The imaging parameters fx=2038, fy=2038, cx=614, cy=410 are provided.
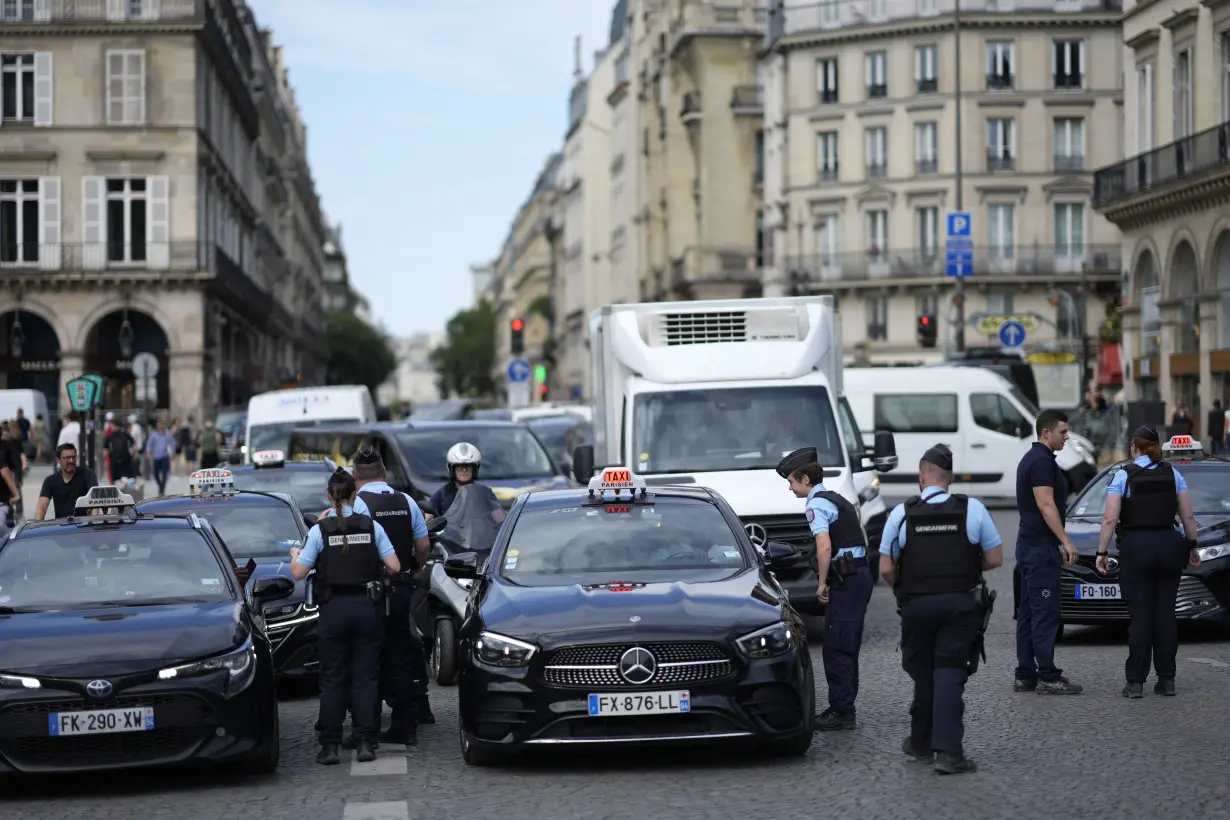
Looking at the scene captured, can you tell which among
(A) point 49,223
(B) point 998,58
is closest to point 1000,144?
(B) point 998,58

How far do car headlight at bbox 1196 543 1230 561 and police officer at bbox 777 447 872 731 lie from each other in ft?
16.8

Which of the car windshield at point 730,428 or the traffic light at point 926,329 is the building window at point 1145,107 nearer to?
the traffic light at point 926,329

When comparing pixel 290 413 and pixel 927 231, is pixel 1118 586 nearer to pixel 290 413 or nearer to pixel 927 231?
pixel 290 413

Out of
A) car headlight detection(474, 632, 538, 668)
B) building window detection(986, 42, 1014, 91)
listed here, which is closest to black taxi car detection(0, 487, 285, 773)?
car headlight detection(474, 632, 538, 668)

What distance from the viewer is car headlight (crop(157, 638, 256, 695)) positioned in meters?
9.98

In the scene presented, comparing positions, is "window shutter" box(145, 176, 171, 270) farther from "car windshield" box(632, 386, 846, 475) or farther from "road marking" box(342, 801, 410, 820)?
"road marking" box(342, 801, 410, 820)

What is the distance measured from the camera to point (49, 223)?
61.3 metres

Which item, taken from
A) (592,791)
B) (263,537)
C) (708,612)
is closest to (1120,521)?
(708,612)

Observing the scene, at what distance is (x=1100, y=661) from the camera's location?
15.0 meters

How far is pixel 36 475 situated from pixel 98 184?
38.6 feet

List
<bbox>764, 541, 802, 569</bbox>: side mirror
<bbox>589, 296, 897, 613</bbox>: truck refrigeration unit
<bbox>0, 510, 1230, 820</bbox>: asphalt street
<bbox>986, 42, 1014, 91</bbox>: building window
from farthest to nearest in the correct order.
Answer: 1. <bbox>986, 42, 1014, 91</bbox>: building window
2. <bbox>589, 296, 897, 613</bbox>: truck refrigeration unit
3. <bbox>764, 541, 802, 569</bbox>: side mirror
4. <bbox>0, 510, 1230, 820</bbox>: asphalt street

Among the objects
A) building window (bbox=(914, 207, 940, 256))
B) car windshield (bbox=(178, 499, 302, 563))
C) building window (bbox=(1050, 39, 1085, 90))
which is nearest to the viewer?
car windshield (bbox=(178, 499, 302, 563))

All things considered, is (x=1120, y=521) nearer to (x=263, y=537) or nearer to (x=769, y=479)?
(x=769, y=479)

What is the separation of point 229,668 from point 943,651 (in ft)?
11.6
